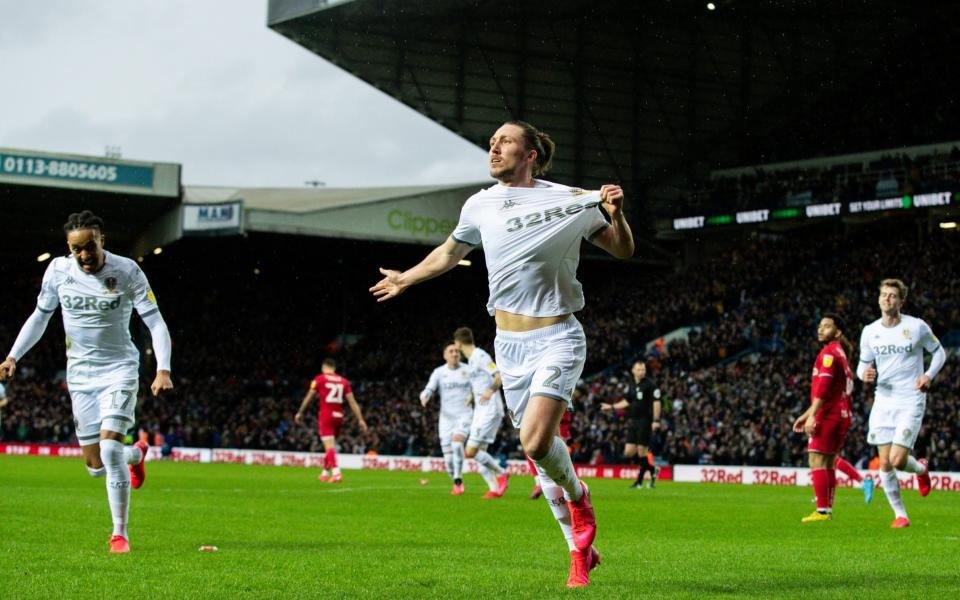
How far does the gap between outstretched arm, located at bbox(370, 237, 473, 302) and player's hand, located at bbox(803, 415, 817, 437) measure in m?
6.61

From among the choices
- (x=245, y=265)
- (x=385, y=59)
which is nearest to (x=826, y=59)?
(x=385, y=59)

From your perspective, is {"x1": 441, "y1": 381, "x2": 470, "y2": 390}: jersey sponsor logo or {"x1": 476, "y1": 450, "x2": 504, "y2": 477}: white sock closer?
{"x1": 476, "y1": 450, "x2": 504, "y2": 477}: white sock

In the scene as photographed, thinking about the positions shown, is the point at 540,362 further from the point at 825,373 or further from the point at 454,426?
the point at 454,426

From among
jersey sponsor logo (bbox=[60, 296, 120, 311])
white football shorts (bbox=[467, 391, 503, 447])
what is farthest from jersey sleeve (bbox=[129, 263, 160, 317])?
Answer: white football shorts (bbox=[467, 391, 503, 447])

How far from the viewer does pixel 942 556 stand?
8906 mm

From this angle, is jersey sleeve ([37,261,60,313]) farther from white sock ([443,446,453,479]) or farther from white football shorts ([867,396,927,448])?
white sock ([443,446,453,479])

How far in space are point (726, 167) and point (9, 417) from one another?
29.9 m

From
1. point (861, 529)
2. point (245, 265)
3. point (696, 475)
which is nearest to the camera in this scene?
point (861, 529)

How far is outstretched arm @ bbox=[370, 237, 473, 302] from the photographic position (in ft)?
24.4

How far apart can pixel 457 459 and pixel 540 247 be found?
12590 millimetres

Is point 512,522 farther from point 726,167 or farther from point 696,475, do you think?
point 726,167

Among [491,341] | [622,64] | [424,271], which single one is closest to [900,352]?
[424,271]

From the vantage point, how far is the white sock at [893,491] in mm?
12258

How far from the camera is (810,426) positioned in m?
13.1
